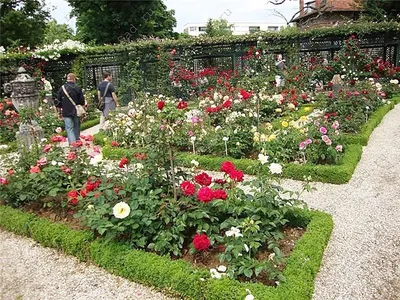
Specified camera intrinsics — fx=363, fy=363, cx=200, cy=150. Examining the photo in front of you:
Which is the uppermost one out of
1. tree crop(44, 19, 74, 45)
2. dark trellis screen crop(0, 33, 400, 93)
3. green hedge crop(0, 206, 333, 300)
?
tree crop(44, 19, 74, 45)

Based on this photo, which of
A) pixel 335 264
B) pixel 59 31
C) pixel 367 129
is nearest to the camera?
pixel 335 264

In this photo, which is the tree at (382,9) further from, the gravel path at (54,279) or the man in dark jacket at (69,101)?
the gravel path at (54,279)

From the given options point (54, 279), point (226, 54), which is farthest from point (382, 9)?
point (54, 279)

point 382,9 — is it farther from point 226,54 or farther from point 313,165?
point 313,165

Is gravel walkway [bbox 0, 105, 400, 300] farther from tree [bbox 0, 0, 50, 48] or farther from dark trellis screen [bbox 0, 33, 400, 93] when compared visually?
tree [bbox 0, 0, 50, 48]

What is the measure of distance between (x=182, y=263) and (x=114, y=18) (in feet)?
72.1

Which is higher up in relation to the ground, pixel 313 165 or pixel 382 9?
pixel 382 9

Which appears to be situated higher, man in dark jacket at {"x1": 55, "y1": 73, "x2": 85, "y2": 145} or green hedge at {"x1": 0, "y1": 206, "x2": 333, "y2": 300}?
man in dark jacket at {"x1": 55, "y1": 73, "x2": 85, "y2": 145}

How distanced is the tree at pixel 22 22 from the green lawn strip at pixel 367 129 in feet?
65.7

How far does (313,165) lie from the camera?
527cm

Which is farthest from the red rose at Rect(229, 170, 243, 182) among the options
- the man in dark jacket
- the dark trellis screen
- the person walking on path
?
the dark trellis screen

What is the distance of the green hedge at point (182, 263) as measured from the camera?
2611mm

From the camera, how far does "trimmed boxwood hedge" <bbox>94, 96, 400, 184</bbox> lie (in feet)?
16.3

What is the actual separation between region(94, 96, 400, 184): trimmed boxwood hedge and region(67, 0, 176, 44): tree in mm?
17146
